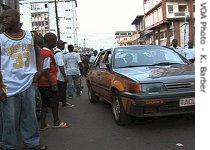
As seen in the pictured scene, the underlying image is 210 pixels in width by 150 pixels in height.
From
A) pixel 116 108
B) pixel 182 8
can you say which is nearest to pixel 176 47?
pixel 116 108

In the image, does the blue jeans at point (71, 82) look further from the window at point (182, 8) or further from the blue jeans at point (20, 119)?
the window at point (182, 8)

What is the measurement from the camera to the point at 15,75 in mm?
4793

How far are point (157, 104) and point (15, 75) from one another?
103 inches

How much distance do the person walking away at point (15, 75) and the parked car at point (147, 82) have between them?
7.16 ft

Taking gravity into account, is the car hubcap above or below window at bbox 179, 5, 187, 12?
below

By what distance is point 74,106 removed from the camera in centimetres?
1084

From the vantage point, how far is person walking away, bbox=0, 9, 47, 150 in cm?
472

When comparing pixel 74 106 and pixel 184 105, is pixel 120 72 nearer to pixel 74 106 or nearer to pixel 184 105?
pixel 184 105

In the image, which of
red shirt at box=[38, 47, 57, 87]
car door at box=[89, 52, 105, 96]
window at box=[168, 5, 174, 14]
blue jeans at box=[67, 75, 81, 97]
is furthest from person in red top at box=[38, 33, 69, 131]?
window at box=[168, 5, 174, 14]

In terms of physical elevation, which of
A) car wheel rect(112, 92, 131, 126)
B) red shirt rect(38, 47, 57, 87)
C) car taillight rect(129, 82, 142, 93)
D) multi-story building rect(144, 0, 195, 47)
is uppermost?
multi-story building rect(144, 0, 195, 47)

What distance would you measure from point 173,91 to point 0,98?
3073 millimetres

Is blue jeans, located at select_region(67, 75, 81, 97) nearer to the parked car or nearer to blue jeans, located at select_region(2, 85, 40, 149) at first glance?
the parked car
